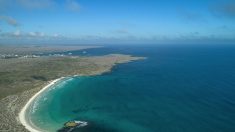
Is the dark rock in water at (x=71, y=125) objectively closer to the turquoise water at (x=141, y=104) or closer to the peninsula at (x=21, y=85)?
the turquoise water at (x=141, y=104)

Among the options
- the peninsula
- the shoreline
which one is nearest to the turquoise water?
the shoreline

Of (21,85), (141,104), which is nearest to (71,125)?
(141,104)

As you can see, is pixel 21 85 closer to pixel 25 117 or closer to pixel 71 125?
pixel 25 117

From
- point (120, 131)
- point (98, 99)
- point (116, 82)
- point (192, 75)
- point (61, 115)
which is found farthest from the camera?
point (192, 75)

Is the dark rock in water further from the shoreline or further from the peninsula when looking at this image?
the peninsula

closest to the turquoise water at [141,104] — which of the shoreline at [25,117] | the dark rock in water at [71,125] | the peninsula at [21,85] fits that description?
the dark rock in water at [71,125]

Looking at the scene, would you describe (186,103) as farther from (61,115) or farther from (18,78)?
(18,78)

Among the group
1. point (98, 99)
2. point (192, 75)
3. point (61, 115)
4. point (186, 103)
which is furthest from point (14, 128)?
point (192, 75)

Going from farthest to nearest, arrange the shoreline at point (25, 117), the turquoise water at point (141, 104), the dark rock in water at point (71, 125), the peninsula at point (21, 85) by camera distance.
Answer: the peninsula at point (21, 85)
the turquoise water at point (141, 104)
the shoreline at point (25, 117)
the dark rock in water at point (71, 125)
